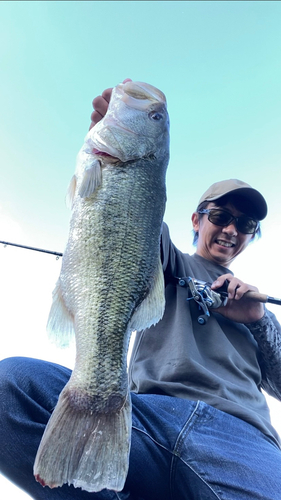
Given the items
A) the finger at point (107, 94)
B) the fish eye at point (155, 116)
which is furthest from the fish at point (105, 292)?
the finger at point (107, 94)

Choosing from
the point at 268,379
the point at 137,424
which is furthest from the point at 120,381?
the point at 268,379

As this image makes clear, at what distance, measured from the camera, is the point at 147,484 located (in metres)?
1.78

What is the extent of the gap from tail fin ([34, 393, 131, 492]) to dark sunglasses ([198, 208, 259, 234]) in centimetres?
215

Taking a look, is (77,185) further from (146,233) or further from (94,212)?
(146,233)

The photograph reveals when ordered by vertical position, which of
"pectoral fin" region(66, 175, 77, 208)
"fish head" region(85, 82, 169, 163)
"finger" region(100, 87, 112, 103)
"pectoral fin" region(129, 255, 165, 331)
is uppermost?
"finger" region(100, 87, 112, 103)

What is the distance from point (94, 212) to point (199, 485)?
1303mm

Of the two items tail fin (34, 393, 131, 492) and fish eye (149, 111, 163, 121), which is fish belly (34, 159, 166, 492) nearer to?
tail fin (34, 393, 131, 492)

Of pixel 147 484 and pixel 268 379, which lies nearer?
pixel 147 484

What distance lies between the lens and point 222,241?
10.8 ft

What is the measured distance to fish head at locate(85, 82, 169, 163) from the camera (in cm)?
202

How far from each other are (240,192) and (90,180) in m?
1.80

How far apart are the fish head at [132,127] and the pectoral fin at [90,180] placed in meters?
0.10

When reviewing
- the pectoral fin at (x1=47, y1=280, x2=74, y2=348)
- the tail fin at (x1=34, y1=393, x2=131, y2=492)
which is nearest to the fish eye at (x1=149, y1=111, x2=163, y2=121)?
the pectoral fin at (x1=47, y1=280, x2=74, y2=348)

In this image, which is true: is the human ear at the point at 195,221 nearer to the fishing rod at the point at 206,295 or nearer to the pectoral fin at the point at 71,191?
the fishing rod at the point at 206,295
